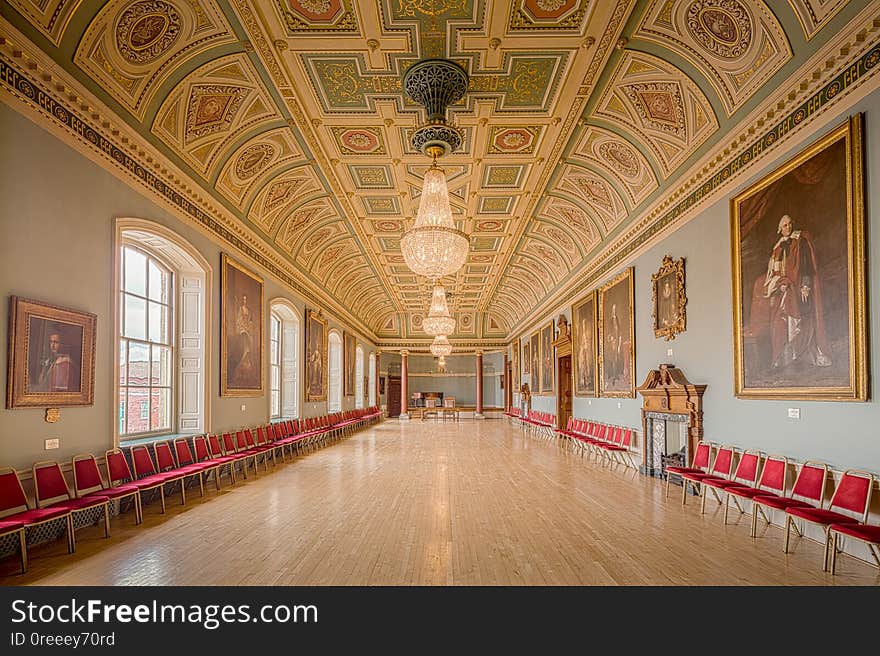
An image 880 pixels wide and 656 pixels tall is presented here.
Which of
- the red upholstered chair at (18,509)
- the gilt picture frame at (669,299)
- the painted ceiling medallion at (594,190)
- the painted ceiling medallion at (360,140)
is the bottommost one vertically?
the red upholstered chair at (18,509)

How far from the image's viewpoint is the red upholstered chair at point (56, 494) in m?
5.71

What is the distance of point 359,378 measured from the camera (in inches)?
1166

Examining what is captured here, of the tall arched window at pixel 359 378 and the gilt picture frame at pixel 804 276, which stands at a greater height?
the gilt picture frame at pixel 804 276

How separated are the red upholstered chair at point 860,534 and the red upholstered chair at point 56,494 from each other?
292 inches

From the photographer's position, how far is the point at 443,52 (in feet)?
25.4

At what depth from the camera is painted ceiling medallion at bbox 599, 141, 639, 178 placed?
10.3 meters

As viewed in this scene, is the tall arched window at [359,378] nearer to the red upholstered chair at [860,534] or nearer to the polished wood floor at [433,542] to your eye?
the polished wood floor at [433,542]

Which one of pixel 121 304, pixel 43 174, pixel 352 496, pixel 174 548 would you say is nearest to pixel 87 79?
pixel 43 174

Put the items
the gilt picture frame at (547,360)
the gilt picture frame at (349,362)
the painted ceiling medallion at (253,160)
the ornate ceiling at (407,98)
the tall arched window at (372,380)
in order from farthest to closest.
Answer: the tall arched window at (372,380)
the gilt picture frame at (349,362)
the gilt picture frame at (547,360)
the painted ceiling medallion at (253,160)
the ornate ceiling at (407,98)

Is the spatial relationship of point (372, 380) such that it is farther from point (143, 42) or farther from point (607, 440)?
point (143, 42)

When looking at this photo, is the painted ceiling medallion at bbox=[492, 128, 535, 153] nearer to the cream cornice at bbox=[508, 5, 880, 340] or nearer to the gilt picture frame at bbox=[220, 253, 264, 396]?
the cream cornice at bbox=[508, 5, 880, 340]

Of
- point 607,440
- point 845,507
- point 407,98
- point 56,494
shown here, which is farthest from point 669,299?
point 56,494

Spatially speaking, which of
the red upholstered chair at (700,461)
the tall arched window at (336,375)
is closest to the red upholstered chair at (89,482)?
the red upholstered chair at (700,461)

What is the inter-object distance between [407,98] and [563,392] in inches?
551
